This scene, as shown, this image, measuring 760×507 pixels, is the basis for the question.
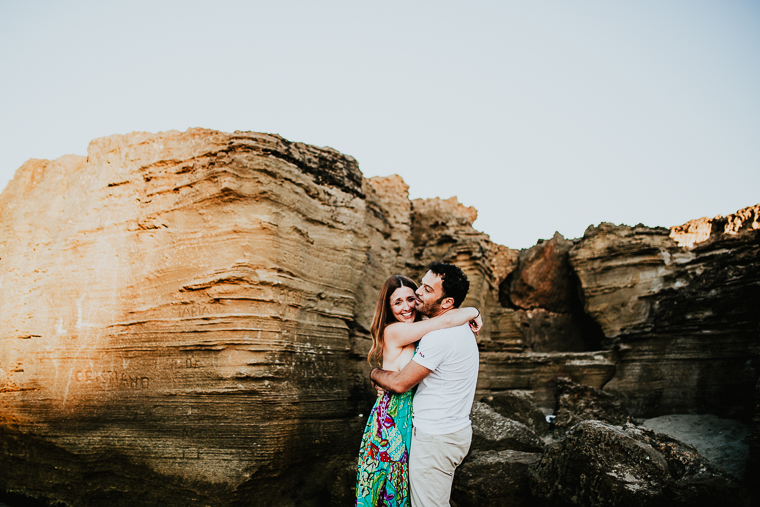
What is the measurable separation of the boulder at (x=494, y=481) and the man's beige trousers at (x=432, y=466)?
1969 mm

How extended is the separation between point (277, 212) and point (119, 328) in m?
2.67

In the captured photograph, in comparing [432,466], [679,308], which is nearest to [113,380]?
[432,466]

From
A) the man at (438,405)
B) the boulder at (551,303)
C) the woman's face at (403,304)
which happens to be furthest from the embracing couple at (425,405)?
the boulder at (551,303)

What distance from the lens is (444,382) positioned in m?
3.33

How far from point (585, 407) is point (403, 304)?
505 cm

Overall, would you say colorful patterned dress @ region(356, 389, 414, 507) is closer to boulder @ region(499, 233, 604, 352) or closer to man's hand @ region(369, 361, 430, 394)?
man's hand @ region(369, 361, 430, 394)

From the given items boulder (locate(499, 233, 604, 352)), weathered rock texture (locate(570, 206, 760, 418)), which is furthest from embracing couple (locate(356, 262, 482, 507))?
boulder (locate(499, 233, 604, 352))

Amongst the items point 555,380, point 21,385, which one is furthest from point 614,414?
point 21,385

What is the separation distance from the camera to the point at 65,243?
23.2ft

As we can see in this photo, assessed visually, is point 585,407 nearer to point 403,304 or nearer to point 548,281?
point 548,281

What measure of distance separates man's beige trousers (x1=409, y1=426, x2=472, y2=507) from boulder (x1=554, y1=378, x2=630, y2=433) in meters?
4.70

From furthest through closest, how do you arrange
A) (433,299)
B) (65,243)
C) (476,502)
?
(65,243), (476,502), (433,299)

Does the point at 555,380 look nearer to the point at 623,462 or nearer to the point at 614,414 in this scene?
the point at 614,414

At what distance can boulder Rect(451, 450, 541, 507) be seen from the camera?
486 cm
